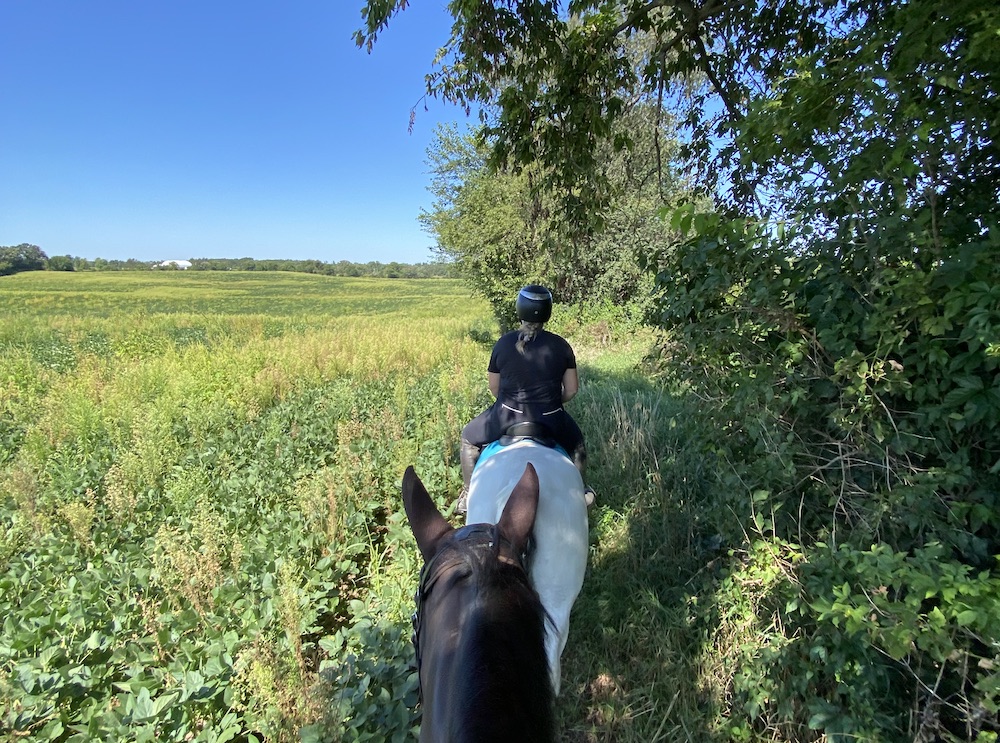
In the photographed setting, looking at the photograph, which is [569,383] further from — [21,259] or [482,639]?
[21,259]

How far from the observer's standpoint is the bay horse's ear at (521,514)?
1.56m

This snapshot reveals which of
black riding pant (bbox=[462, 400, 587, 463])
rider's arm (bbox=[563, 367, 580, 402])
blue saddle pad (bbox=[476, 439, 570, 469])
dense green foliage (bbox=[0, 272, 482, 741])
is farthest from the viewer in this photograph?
rider's arm (bbox=[563, 367, 580, 402])

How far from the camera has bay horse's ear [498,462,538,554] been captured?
5.11 feet

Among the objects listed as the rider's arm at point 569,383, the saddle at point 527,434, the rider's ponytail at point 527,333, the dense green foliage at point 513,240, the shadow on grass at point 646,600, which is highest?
the dense green foliage at point 513,240

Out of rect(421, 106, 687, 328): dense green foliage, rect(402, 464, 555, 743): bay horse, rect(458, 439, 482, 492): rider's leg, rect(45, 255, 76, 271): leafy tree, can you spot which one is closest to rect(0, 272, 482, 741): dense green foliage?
rect(458, 439, 482, 492): rider's leg

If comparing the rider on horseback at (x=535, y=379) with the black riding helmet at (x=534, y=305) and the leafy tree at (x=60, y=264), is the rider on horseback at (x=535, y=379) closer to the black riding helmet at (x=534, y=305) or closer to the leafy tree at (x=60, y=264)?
the black riding helmet at (x=534, y=305)

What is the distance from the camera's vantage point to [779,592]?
8.15 ft

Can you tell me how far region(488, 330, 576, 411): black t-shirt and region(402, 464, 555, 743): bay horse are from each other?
→ 5.27 feet

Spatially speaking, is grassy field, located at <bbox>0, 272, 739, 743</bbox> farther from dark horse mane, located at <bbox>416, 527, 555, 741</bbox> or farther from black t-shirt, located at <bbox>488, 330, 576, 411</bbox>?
dark horse mane, located at <bbox>416, 527, 555, 741</bbox>

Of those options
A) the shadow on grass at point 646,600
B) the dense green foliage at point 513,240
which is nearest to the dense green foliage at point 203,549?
the shadow on grass at point 646,600

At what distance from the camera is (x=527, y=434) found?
9.94ft

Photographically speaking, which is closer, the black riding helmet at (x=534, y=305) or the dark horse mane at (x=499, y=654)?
the dark horse mane at (x=499, y=654)

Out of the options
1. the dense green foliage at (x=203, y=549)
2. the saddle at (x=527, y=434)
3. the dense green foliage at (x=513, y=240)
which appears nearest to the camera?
the dense green foliage at (x=203, y=549)

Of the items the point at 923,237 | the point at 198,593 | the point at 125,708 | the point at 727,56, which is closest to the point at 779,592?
the point at 923,237
